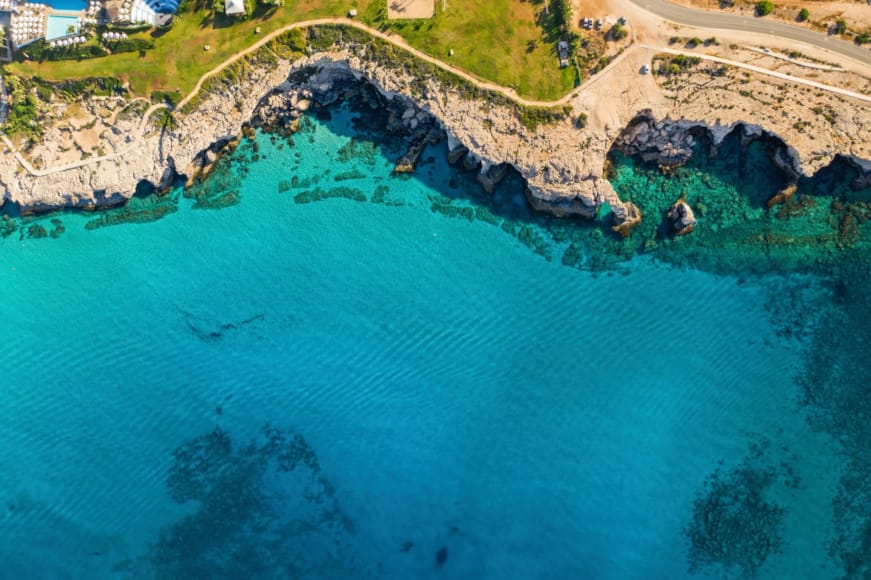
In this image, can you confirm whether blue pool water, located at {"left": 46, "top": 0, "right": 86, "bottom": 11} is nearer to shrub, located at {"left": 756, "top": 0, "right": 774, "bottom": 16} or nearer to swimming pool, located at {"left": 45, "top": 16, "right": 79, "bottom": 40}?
swimming pool, located at {"left": 45, "top": 16, "right": 79, "bottom": 40}

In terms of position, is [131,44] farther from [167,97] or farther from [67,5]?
[67,5]

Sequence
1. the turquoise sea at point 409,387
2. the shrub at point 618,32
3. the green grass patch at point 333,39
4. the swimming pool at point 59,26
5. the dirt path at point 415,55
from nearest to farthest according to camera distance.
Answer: the dirt path at point 415,55 < the shrub at point 618,32 < the green grass patch at point 333,39 < the turquoise sea at point 409,387 < the swimming pool at point 59,26

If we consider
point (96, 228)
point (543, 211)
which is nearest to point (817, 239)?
point (543, 211)

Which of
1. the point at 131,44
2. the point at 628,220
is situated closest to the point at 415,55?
the point at 628,220

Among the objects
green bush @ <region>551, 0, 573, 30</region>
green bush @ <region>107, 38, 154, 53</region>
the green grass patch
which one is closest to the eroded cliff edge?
the green grass patch

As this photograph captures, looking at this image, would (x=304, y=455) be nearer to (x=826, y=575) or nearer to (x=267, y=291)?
(x=267, y=291)

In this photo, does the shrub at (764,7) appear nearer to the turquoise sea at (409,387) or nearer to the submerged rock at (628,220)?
the turquoise sea at (409,387)

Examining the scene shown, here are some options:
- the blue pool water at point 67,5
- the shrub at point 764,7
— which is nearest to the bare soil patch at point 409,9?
the shrub at point 764,7
